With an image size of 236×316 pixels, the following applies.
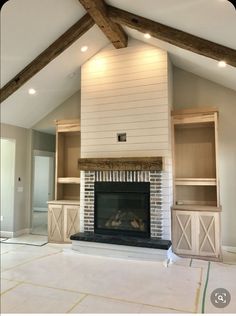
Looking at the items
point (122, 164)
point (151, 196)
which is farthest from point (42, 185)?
point (151, 196)

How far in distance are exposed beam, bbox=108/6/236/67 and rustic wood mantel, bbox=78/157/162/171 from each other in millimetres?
1814

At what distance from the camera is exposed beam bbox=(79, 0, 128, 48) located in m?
3.82

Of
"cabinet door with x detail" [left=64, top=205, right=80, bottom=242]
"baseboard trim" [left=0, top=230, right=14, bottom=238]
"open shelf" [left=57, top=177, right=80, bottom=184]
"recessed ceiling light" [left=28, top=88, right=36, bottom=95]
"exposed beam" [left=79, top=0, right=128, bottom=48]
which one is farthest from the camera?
"baseboard trim" [left=0, top=230, right=14, bottom=238]

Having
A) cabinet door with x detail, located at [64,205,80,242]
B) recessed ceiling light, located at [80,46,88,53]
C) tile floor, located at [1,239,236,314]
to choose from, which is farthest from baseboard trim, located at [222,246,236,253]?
recessed ceiling light, located at [80,46,88,53]

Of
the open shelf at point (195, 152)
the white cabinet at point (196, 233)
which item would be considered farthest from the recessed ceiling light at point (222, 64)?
the white cabinet at point (196, 233)

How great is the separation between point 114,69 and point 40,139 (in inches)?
111

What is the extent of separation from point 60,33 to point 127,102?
167cm

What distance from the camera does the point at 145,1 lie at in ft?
11.7

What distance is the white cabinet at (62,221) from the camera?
5359 millimetres

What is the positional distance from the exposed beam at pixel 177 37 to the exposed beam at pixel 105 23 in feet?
0.45

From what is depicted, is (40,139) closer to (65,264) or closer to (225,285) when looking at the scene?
(65,264)

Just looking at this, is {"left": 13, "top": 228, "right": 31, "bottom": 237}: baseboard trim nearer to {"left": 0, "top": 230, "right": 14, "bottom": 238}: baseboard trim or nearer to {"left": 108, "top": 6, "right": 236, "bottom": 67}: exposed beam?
{"left": 0, "top": 230, "right": 14, "bottom": 238}: baseboard trim

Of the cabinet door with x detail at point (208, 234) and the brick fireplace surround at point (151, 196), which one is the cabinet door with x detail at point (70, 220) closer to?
the brick fireplace surround at point (151, 196)

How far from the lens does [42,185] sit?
26.5 ft
